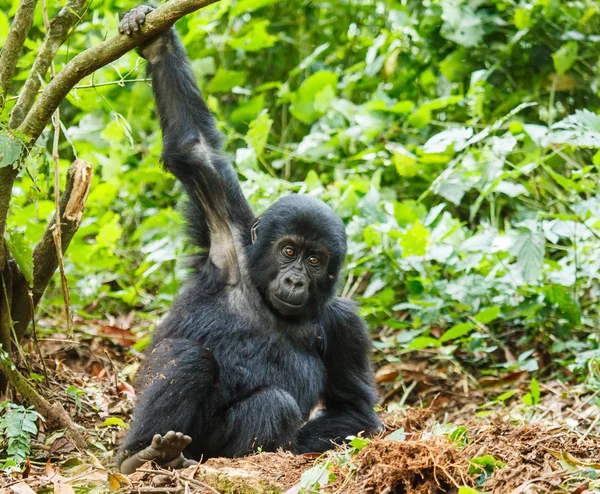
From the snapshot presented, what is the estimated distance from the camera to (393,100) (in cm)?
930

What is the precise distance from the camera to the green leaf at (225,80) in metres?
9.20

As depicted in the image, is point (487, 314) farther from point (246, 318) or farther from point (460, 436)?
point (460, 436)

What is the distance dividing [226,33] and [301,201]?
4.57 metres

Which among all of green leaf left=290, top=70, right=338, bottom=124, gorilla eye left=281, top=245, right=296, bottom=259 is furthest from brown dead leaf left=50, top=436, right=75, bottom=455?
green leaf left=290, top=70, right=338, bottom=124

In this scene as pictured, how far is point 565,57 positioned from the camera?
8.38 meters

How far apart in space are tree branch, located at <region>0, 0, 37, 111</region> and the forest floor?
6.11ft

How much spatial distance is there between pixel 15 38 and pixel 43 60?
0.65 ft

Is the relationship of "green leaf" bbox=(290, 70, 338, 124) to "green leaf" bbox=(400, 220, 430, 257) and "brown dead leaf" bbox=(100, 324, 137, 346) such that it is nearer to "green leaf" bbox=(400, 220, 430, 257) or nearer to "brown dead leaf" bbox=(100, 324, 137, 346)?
"green leaf" bbox=(400, 220, 430, 257)

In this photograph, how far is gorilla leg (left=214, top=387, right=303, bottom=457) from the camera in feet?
15.7

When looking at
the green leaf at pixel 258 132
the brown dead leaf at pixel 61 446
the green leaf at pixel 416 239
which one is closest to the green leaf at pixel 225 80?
the green leaf at pixel 258 132

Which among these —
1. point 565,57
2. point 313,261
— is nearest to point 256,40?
point 565,57

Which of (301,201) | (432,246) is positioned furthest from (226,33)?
(301,201)

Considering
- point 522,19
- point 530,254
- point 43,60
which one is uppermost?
point 522,19

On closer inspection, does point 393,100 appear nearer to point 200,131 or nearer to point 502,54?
point 502,54
